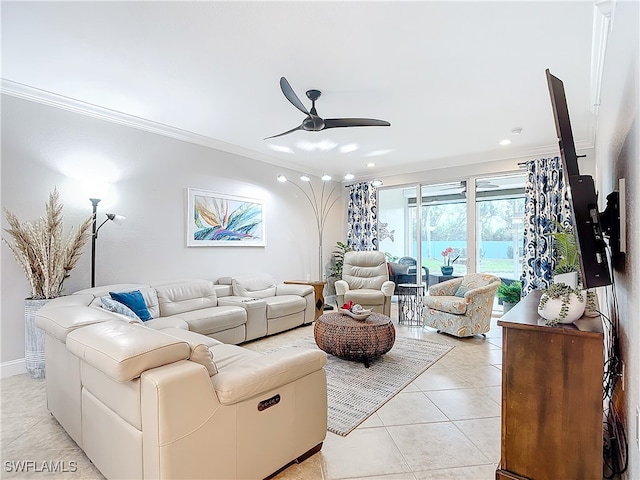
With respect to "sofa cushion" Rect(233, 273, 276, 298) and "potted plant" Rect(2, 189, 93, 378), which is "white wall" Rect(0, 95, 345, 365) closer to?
"potted plant" Rect(2, 189, 93, 378)

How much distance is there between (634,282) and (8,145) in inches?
179

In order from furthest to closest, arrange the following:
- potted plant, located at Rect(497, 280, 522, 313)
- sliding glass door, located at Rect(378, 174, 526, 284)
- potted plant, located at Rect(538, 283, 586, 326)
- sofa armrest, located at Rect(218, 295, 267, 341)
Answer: sliding glass door, located at Rect(378, 174, 526, 284) < potted plant, located at Rect(497, 280, 522, 313) < sofa armrest, located at Rect(218, 295, 267, 341) < potted plant, located at Rect(538, 283, 586, 326)

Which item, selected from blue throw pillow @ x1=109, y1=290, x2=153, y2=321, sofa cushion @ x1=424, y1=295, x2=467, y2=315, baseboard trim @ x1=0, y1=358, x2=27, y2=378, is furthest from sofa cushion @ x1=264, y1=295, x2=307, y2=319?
baseboard trim @ x1=0, y1=358, x2=27, y2=378

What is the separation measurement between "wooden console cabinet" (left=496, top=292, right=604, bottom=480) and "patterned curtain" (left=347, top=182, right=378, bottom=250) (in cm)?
507

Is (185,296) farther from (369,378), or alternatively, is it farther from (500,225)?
(500,225)

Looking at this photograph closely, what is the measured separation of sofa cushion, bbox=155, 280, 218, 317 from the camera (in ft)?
12.4

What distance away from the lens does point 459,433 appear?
220cm

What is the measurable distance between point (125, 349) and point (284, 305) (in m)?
3.25

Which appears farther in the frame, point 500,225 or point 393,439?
point 500,225

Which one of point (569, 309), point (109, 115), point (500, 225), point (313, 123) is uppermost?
point (109, 115)

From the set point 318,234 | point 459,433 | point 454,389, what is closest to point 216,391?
point 459,433

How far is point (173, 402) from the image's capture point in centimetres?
133

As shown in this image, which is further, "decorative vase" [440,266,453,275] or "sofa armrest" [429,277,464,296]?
"decorative vase" [440,266,453,275]

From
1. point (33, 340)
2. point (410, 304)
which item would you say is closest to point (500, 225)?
point (410, 304)
